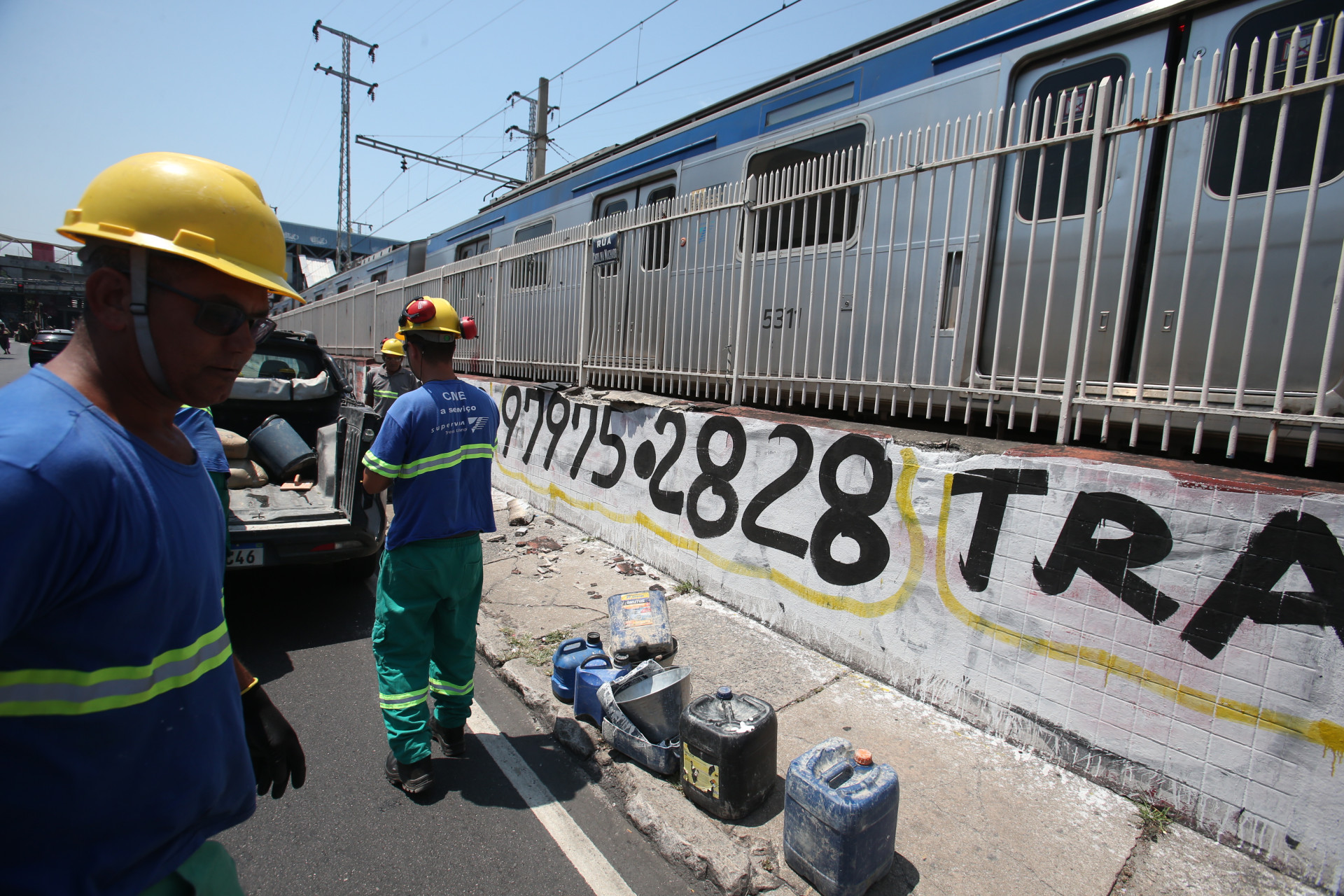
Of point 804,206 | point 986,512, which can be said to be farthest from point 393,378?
point 986,512

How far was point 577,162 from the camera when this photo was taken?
30.5 ft

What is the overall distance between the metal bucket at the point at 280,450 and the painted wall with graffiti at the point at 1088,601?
360 centimetres

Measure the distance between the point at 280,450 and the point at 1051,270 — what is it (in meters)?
5.71

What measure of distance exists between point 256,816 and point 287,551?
1.96 metres

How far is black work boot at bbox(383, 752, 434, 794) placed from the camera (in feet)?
9.09

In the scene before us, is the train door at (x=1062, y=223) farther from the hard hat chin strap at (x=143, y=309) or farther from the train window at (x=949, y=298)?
the hard hat chin strap at (x=143, y=309)

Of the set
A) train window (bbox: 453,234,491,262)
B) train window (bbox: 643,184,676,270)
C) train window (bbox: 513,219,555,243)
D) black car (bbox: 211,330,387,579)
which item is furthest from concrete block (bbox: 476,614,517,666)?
train window (bbox: 453,234,491,262)

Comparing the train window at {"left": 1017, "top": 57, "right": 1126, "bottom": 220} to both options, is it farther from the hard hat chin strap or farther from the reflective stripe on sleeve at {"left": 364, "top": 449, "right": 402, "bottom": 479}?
the hard hat chin strap

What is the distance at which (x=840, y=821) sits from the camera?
84.8 inches

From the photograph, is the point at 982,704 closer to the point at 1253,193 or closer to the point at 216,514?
the point at 1253,193

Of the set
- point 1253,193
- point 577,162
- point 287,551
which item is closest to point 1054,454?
point 1253,193

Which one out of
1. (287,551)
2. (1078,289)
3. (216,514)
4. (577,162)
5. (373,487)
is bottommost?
(287,551)

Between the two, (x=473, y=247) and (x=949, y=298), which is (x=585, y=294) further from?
(x=473, y=247)

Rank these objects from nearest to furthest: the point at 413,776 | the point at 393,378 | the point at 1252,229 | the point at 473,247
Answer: the point at 413,776 → the point at 1252,229 → the point at 393,378 → the point at 473,247
